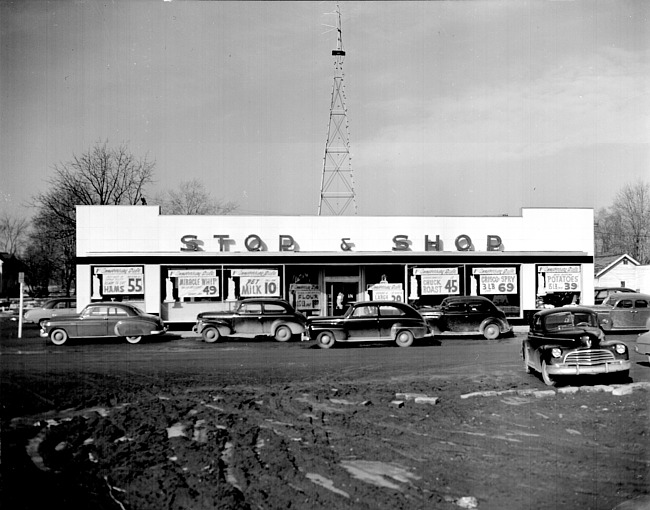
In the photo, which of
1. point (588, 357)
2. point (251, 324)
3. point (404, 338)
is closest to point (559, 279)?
point (404, 338)

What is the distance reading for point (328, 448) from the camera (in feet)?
24.4

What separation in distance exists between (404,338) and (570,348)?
27.2ft

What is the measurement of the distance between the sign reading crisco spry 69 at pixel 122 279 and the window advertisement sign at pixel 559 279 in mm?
17922

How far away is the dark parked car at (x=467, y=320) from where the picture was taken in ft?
70.0

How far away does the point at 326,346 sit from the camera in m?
18.9

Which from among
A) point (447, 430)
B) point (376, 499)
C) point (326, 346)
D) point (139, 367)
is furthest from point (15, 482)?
point (326, 346)

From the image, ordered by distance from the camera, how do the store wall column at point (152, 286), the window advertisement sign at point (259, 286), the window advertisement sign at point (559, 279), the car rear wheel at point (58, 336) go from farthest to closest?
the window advertisement sign at point (559, 279), the window advertisement sign at point (259, 286), the store wall column at point (152, 286), the car rear wheel at point (58, 336)

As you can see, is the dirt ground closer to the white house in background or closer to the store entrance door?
the store entrance door

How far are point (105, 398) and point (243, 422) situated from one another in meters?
3.20

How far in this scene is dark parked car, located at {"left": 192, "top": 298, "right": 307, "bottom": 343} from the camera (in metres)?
21.0

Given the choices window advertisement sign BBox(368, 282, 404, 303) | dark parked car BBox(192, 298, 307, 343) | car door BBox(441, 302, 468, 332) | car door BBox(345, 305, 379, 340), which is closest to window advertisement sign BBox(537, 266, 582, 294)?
window advertisement sign BBox(368, 282, 404, 303)

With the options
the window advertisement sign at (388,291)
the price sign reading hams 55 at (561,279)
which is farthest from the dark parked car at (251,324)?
the price sign reading hams 55 at (561,279)

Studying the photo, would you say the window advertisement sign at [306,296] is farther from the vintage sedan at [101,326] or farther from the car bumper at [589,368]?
the car bumper at [589,368]

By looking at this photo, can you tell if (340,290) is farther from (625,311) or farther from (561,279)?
(625,311)
